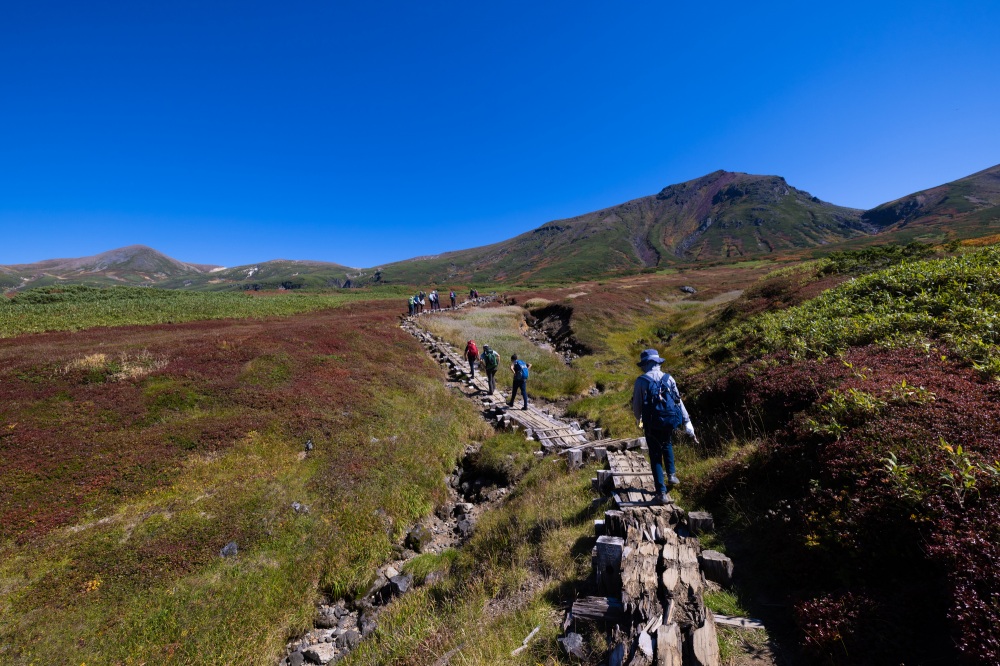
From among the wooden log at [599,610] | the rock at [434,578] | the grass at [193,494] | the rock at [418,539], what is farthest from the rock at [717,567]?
the grass at [193,494]

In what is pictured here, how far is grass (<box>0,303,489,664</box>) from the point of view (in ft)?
22.9

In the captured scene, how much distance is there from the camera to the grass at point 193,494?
6.98m

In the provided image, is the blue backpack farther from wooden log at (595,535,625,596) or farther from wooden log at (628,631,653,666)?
wooden log at (628,631,653,666)

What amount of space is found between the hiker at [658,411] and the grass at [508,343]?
12.4 meters

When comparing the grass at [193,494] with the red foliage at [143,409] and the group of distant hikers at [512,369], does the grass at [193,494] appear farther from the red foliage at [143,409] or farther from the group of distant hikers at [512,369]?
the group of distant hikers at [512,369]

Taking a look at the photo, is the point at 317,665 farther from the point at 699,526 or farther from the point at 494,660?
the point at 699,526

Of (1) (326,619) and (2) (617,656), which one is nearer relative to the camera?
(2) (617,656)

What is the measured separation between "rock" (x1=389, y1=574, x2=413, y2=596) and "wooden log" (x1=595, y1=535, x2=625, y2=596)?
4.70 metres

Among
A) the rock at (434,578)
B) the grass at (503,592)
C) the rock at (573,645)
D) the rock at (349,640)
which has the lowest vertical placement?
the rock at (349,640)

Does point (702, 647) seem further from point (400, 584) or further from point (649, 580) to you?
point (400, 584)

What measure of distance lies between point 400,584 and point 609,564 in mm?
5011

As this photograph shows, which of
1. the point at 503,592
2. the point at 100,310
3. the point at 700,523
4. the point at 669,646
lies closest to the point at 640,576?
the point at 669,646

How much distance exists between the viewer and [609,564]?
18.7 ft

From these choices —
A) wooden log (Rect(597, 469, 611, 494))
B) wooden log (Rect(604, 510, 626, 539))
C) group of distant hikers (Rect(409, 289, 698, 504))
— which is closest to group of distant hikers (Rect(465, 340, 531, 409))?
wooden log (Rect(597, 469, 611, 494))
